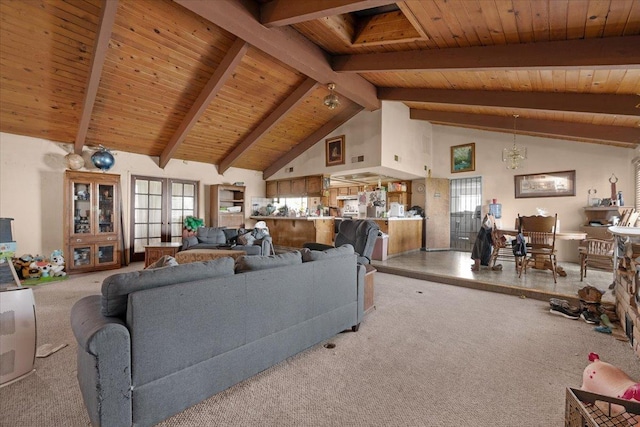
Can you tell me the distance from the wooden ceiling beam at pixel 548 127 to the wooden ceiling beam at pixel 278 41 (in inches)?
82.9

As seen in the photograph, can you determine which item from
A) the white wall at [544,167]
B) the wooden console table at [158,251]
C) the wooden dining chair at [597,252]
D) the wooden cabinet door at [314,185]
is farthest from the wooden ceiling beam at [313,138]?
the wooden dining chair at [597,252]

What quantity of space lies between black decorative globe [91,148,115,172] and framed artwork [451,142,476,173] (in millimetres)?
8120

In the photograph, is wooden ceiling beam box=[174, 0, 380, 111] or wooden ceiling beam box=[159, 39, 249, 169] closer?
wooden ceiling beam box=[174, 0, 380, 111]

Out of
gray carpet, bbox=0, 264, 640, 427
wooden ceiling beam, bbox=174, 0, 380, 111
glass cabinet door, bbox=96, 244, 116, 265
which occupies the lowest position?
gray carpet, bbox=0, 264, 640, 427

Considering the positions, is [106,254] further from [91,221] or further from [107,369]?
[107,369]

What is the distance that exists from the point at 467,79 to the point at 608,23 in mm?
1857

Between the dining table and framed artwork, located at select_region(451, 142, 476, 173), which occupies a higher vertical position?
framed artwork, located at select_region(451, 142, 476, 173)

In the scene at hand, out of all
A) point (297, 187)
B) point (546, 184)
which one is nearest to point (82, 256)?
point (297, 187)

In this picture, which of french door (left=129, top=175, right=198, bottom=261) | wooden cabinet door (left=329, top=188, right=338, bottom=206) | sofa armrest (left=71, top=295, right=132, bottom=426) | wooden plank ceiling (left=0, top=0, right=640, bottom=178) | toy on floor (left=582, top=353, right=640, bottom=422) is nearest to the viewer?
toy on floor (left=582, top=353, right=640, bottom=422)

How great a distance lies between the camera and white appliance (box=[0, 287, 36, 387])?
6.54ft

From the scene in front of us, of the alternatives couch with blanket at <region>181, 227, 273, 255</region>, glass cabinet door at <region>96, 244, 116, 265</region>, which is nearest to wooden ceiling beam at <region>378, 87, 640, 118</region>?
couch with blanket at <region>181, 227, 273, 255</region>

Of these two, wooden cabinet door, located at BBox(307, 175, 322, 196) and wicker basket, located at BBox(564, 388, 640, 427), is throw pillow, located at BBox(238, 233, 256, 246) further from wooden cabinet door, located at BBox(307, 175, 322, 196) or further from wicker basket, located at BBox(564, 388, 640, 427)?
wicker basket, located at BBox(564, 388, 640, 427)

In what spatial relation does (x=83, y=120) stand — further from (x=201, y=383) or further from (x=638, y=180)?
(x=638, y=180)

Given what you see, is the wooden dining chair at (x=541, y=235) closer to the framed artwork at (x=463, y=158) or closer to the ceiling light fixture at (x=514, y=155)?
the ceiling light fixture at (x=514, y=155)
